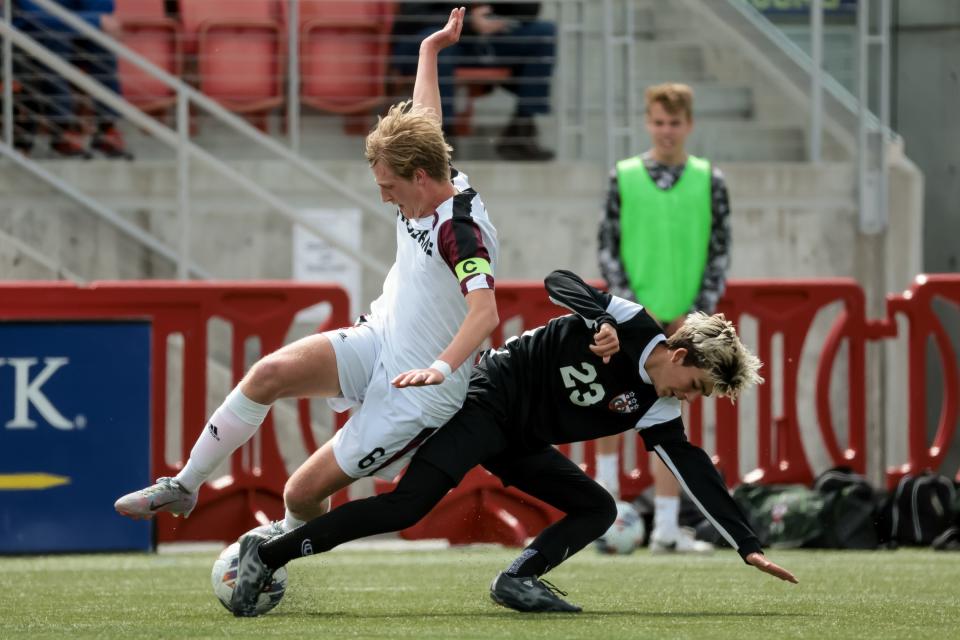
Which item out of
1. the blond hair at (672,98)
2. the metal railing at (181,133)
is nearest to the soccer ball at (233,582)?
the blond hair at (672,98)

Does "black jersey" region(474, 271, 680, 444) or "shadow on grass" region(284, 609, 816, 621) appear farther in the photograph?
"black jersey" region(474, 271, 680, 444)

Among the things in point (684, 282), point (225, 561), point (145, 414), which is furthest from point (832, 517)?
point (225, 561)

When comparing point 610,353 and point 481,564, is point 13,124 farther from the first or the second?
point 610,353

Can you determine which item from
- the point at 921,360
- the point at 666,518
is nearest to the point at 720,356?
the point at 666,518

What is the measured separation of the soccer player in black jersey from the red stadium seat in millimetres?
6157

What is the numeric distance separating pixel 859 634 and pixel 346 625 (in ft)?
5.14

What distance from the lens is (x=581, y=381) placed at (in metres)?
6.41

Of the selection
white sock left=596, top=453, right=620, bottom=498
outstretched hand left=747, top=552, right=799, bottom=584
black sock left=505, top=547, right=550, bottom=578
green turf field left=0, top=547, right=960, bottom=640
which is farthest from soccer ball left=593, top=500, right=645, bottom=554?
outstretched hand left=747, top=552, right=799, bottom=584

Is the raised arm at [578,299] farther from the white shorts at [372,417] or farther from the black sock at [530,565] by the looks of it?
the black sock at [530,565]

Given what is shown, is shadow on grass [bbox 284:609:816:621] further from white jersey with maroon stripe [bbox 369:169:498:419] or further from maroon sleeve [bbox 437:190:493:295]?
maroon sleeve [bbox 437:190:493:295]

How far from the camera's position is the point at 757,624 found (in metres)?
5.93

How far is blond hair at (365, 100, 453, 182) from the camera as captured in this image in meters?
6.10

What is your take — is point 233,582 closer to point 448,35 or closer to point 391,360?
point 391,360

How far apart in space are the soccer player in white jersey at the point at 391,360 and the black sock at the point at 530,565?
1.82 ft
